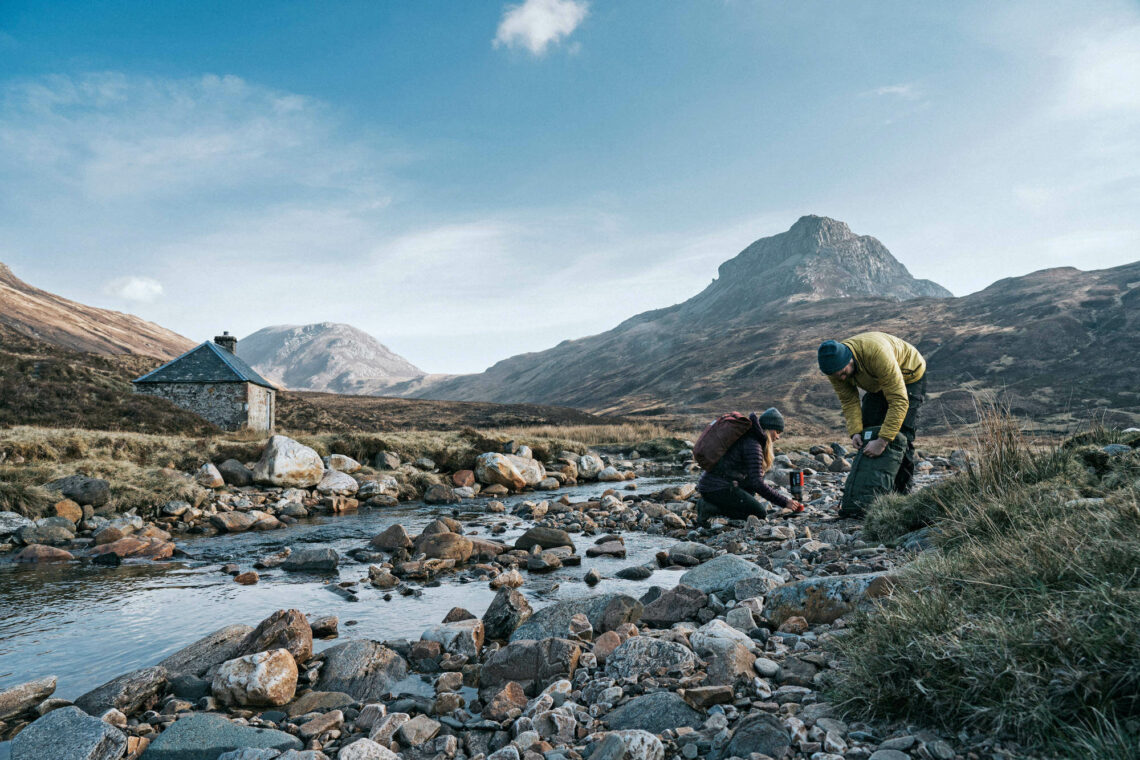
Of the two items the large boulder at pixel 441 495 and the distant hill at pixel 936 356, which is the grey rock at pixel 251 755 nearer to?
the large boulder at pixel 441 495

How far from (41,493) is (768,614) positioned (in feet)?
47.8

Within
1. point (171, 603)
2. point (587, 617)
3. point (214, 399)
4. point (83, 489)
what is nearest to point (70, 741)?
point (587, 617)

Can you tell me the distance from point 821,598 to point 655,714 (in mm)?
2036

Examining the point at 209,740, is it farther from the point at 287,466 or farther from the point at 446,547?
the point at 287,466

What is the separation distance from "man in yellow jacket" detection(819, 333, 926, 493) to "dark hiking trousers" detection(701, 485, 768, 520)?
226 centimetres

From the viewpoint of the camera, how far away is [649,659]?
421 centimetres

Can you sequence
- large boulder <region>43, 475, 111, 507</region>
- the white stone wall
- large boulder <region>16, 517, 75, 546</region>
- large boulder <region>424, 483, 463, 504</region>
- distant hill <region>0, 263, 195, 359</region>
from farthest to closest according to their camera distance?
distant hill <region>0, 263, 195, 359</region> < the white stone wall < large boulder <region>424, 483, 463, 504</region> < large boulder <region>43, 475, 111, 507</region> < large boulder <region>16, 517, 75, 546</region>

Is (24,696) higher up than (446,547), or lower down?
higher up

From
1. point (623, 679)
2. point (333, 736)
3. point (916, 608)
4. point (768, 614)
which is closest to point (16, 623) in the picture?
point (333, 736)

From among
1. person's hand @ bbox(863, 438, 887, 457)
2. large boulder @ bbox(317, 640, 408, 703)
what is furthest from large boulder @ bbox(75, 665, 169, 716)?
person's hand @ bbox(863, 438, 887, 457)

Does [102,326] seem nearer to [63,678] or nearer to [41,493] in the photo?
[41,493]

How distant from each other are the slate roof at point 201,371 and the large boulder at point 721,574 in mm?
29574

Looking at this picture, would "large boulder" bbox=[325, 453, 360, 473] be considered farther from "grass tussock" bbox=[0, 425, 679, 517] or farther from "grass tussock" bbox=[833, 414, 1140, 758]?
"grass tussock" bbox=[833, 414, 1140, 758]

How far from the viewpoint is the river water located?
18.7ft
